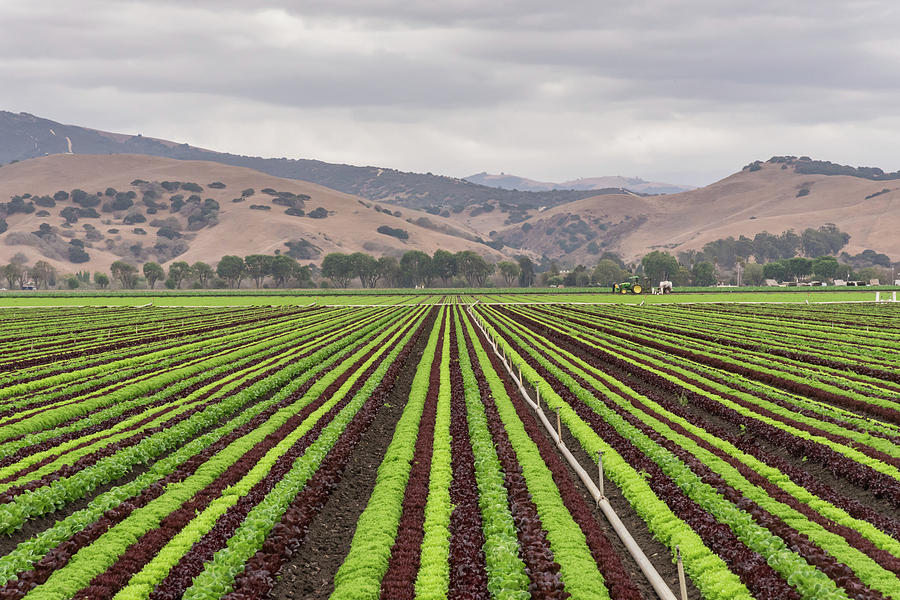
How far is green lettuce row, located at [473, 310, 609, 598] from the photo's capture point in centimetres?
1321

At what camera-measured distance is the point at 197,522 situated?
53.1 ft

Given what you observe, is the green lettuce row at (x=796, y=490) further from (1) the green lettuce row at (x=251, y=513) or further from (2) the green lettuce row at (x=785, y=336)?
(2) the green lettuce row at (x=785, y=336)

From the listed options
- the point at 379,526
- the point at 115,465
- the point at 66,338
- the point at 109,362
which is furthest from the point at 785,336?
the point at 66,338

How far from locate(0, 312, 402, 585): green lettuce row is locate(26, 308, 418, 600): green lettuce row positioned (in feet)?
2.21

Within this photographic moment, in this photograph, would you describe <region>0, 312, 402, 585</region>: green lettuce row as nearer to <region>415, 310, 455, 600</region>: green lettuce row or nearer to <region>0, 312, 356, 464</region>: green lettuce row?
<region>0, 312, 356, 464</region>: green lettuce row

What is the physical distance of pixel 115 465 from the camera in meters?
20.1

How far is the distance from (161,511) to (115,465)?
13.1ft

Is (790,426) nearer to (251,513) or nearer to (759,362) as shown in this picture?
(759,362)

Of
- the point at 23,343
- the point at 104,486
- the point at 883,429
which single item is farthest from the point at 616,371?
the point at 23,343

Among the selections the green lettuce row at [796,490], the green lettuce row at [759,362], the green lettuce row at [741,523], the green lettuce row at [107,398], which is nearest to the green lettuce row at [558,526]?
the green lettuce row at [741,523]

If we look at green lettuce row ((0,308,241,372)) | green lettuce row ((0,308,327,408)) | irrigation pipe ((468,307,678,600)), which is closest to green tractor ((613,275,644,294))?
green lettuce row ((0,308,241,372))

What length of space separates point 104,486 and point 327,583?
887 cm

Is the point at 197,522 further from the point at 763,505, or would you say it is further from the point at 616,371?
the point at 616,371

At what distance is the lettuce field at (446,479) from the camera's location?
13680mm
